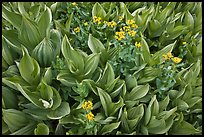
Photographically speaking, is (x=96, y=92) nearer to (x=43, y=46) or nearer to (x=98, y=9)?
(x=43, y=46)

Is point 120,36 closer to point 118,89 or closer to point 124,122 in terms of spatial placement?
point 118,89

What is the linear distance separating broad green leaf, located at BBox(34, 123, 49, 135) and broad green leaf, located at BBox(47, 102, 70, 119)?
0.24ft

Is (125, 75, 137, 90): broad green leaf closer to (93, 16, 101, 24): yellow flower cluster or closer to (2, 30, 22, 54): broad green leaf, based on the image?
(93, 16, 101, 24): yellow flower cluster

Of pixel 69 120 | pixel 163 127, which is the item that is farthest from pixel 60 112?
pixel 163 127

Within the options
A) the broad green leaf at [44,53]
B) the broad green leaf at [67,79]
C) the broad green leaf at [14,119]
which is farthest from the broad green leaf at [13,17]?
the broad green leaf at [14,119]

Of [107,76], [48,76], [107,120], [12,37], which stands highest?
[12,37]

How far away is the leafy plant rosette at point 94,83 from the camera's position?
2.03 m

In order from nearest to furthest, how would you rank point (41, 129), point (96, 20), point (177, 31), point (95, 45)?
1. point (41, 129)
2. point (95, 45)
3. point (96, 20)
4. point (177, 31)

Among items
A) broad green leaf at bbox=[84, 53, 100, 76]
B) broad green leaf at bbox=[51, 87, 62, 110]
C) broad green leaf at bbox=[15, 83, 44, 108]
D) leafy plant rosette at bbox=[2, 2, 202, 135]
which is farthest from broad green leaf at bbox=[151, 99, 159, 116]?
broad green leaf at bbox=[15, 83, 44, 108]

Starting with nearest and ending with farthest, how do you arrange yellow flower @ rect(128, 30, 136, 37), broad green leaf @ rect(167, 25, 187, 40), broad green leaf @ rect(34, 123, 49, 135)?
broad green leaf @ rect(34, 123, 49, 135) → yellow flower @ rect(128, 30, 136, 37) → broad green leaf @ rect(167, 25, 187, 40)

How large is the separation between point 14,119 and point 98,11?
1113 mm

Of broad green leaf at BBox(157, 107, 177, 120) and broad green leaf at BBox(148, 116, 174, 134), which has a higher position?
broad green leaf at BBox(157, 107, 177, 120)

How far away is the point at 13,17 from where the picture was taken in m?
2.37

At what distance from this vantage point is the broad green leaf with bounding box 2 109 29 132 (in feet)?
6.47
